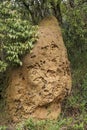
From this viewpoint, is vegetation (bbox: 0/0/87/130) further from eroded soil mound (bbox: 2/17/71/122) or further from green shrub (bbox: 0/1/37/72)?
eroded soil mound (bbox: 2/17/71/122)

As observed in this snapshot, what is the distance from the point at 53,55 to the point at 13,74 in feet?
3.65

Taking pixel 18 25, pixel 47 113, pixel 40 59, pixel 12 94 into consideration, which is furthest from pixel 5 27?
pixel 47 113

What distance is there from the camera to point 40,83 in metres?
7.26

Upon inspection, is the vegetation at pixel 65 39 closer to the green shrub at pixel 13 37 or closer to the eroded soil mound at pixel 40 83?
the green shrub at pixel 13 37

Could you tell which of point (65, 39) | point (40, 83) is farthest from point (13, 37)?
point (65, 39)

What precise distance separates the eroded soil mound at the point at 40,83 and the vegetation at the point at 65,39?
0.86ft

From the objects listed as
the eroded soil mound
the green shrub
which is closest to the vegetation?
the green shrub

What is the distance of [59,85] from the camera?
7441 millimetres

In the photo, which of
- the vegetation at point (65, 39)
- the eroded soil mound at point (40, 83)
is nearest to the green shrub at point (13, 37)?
the vegetation at point (65, 39)

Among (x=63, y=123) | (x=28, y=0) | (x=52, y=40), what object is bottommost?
(x=63, y=123)

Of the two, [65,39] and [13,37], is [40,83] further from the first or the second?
[65,39]

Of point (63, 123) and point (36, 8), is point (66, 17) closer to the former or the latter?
point (36, 8)

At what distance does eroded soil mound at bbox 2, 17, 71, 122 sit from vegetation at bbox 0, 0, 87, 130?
0.86 feet

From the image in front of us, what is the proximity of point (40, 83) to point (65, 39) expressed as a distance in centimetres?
290
